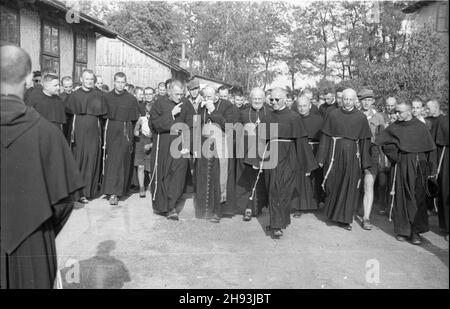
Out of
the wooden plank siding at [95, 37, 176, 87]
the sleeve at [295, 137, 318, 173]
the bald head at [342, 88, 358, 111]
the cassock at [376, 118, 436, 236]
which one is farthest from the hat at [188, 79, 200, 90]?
the wooden plank siding at [95, 37, 176, 87]

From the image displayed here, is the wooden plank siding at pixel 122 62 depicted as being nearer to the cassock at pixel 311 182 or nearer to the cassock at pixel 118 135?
the cassock at pixel 118 135

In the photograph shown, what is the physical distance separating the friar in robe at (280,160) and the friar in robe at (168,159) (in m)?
1.21

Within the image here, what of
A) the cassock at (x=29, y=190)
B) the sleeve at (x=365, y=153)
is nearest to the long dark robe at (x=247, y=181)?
the sleeve at (x=365, y=153)

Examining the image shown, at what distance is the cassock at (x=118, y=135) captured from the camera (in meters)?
8.60

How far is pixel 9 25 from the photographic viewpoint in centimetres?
1171

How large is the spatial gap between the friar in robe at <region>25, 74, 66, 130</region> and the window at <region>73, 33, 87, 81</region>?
8.86 metres

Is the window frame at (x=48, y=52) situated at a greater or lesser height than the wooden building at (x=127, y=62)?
lesser

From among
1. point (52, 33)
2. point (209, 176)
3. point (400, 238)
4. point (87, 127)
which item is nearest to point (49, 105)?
point (87, 127)

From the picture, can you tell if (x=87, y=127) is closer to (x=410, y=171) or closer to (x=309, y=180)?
(x=309, y=180)

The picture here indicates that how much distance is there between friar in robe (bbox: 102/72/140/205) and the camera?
8609mm

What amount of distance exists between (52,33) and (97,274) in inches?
442

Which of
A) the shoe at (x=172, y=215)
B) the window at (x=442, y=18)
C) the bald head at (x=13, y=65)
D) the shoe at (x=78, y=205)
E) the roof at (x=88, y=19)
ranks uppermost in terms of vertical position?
the roof at (x=88, y=19)
